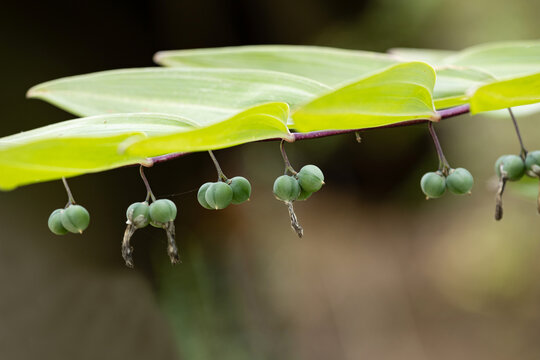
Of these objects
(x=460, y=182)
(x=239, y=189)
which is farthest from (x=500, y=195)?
(x=239, y=189)

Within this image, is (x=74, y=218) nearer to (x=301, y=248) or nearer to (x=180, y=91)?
(x=180, y=91)

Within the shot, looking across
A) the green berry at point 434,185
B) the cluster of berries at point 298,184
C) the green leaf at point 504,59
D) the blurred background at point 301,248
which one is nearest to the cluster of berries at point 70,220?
the cluster of berries at point 298,184

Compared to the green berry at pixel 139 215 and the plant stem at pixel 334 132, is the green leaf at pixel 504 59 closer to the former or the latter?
the plant stem at pixel 334 132

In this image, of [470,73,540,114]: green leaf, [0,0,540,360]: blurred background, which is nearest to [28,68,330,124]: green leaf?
[470,73,540,114]: green leaf

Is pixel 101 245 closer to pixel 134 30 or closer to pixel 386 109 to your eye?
pixel 134 30

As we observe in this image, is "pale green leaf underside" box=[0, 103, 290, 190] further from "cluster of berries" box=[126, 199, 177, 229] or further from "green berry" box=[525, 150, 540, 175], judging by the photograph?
"green berry" box=[525, 150, 540, 175]

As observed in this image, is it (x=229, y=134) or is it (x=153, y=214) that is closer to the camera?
(x=229, y=134)
